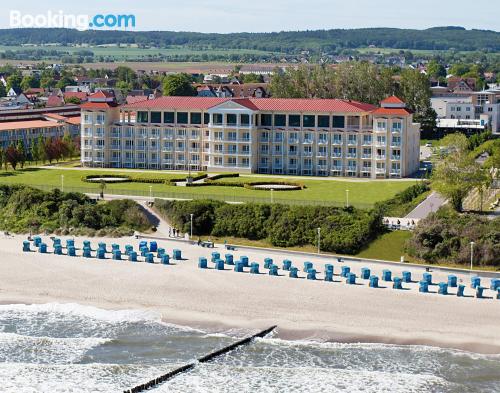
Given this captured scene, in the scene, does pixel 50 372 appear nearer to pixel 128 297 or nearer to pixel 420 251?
pixel 128 297

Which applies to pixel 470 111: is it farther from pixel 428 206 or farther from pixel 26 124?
pixel 428 206

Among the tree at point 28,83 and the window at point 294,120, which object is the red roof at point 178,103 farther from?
the tree at point 28,83

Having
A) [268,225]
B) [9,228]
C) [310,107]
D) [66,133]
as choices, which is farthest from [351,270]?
[66,133]

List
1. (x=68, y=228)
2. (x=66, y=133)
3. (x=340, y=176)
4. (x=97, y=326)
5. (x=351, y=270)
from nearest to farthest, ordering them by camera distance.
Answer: (x=97, y=326), (x=351, y=270), (x=68, y=228), (x=340, y=176), (x=66, y=133)

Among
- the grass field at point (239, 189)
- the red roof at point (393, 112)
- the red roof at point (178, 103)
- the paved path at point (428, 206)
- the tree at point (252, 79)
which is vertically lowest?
the paved path at point (428, 206)

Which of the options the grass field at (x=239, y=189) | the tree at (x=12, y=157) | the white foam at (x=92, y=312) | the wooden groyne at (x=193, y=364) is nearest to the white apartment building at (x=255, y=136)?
the grass field at (x=239, y=189)

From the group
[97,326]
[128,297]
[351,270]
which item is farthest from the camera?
[351,270]
